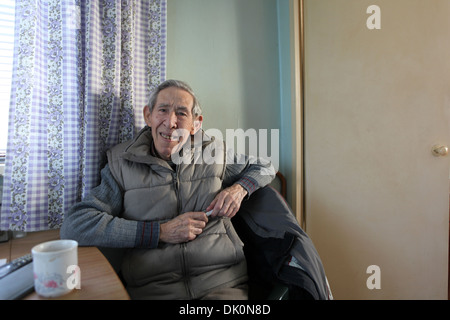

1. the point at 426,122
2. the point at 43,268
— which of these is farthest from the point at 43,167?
the point at 426,122

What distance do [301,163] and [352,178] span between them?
29cm

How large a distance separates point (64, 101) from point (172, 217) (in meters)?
0.66

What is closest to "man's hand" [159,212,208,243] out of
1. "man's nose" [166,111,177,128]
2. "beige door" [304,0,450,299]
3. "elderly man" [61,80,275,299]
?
"elderly man" [61,80,275,299]

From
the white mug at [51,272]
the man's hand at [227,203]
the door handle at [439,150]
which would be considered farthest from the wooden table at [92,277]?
the door handle at [439,150]

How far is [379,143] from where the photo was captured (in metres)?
1.57

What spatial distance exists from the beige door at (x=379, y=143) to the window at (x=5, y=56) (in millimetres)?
1462

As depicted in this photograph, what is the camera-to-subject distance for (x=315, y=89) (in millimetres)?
1600

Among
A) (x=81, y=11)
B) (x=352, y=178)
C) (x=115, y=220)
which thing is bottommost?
(x=115, y=220)

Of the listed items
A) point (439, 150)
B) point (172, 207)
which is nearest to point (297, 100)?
point (439, 150)

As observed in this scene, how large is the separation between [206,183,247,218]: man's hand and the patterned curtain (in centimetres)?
53
